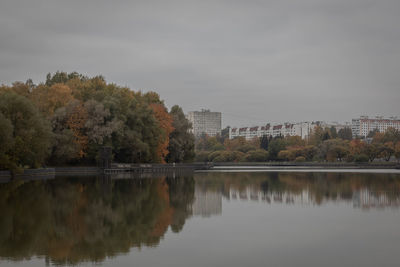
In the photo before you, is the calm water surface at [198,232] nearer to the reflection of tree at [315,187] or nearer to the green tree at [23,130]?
the reflection of tree at [315,187]

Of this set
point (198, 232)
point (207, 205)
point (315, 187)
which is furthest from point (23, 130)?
point (198, 232)

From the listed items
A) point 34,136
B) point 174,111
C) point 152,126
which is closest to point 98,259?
point 34,136

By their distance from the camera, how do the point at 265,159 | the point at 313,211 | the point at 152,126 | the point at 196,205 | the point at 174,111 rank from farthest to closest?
the point at 265,159 < the point at 174,111 < the point at 152,126 < the point at 196,205 < the point at 313,211

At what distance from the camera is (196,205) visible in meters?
21.6

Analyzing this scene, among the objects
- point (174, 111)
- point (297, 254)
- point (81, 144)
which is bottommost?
point (297, 254)

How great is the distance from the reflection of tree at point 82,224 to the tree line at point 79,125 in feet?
69.3

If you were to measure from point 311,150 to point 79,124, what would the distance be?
260 feet

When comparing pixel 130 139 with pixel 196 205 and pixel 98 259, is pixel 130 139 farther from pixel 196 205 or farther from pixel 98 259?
pixel 98 259

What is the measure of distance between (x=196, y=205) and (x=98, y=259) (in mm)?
11060

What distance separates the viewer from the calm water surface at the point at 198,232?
1091 centimetres

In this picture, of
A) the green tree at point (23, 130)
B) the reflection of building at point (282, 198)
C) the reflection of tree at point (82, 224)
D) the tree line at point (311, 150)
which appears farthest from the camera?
the tree line at point (311, 150)

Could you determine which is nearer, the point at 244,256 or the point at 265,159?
the point at 244,256

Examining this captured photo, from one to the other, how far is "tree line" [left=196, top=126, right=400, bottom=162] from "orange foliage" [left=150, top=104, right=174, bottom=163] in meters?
53.2

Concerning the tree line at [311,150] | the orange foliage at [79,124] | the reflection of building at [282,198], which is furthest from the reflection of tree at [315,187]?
the tree line at [311,150]
